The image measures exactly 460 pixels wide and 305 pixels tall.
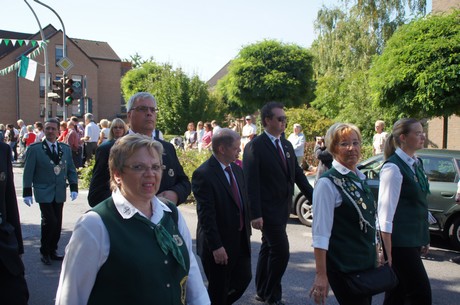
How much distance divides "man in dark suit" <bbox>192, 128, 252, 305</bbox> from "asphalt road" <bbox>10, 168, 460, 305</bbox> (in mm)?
1027

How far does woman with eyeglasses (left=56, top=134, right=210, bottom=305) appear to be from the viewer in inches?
82.7

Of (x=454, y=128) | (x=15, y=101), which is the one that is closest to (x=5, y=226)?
(x=454, y=128)

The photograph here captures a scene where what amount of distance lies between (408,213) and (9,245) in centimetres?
310

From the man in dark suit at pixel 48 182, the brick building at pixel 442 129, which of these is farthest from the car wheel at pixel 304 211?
the brick building at pixel 442 129

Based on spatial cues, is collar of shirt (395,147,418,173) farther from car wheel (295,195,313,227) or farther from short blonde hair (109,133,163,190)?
car wheel (295,195,313,227)

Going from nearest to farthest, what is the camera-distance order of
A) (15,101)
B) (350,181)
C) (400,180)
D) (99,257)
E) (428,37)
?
1. (99,257)
2. (350,181)
3. (400,180)
4. (428,37)
5. (15,101)

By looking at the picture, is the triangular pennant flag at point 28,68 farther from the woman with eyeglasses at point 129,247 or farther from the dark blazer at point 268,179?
the woman with eyeglasses at point 129,247

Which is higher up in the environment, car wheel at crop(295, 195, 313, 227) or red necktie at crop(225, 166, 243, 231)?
red necktie at crop(225, 166, 243, 231)

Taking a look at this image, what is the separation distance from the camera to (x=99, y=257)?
6.89 ft

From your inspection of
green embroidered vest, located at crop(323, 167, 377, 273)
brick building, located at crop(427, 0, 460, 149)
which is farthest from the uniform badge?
brick building, located at crop(427, 0, 460, 149)

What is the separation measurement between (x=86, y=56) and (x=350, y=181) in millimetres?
55350

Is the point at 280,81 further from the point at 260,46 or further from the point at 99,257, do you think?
the point at 99,257

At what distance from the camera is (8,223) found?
362cm

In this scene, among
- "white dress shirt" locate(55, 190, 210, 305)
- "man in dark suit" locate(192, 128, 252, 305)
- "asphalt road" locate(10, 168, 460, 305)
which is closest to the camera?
"white dress shirt" locate(55, 190, 210, 305)
